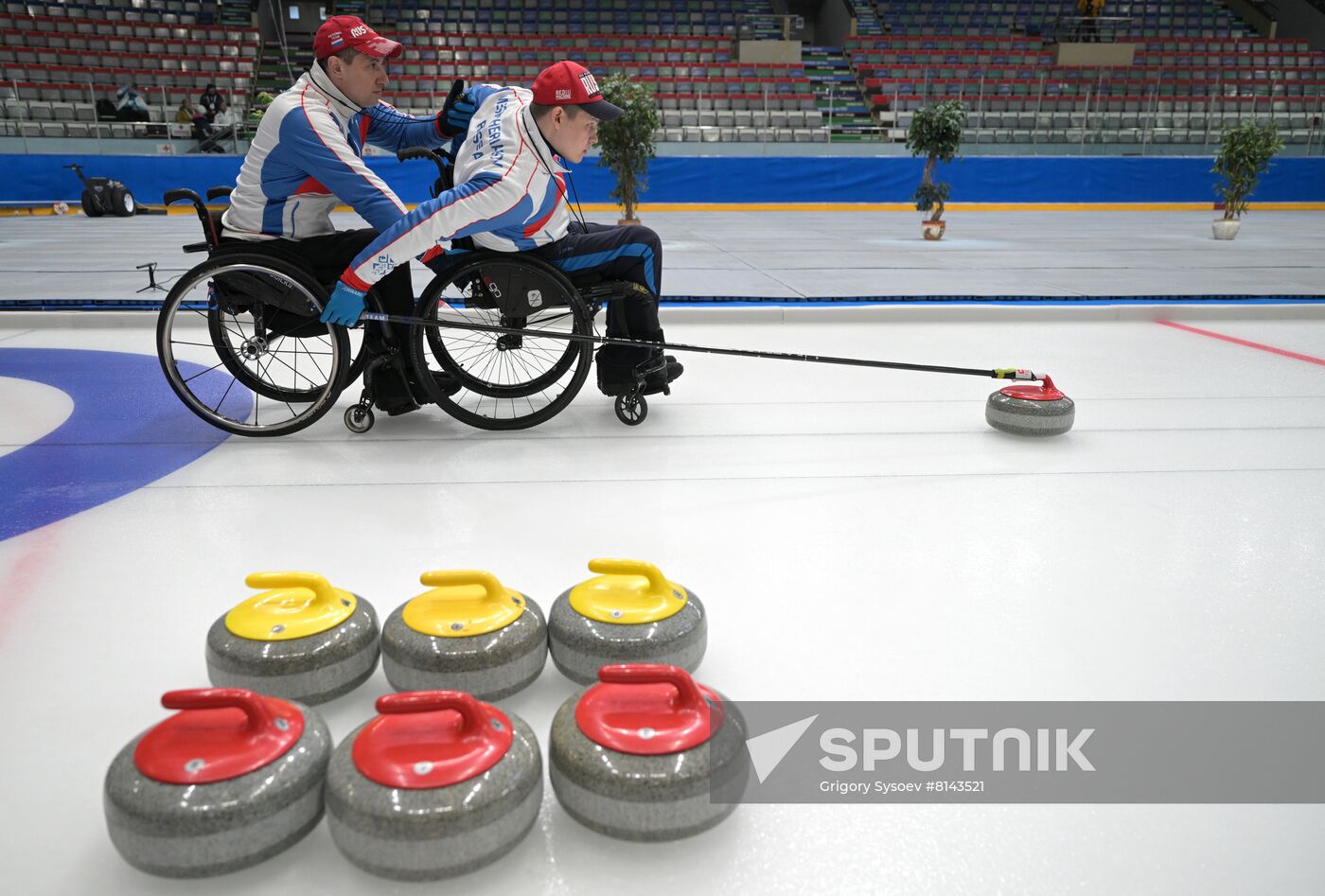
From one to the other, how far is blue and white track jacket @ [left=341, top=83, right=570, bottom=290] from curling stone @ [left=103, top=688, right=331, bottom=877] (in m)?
1.54

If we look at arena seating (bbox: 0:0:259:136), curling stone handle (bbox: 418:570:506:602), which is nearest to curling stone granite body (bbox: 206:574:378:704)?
curling stone handle (bbox: 418:570:506:602)

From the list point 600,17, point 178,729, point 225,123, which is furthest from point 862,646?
point 600,17

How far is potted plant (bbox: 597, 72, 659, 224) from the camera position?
739 cm

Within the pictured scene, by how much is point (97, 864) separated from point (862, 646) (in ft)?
3.60

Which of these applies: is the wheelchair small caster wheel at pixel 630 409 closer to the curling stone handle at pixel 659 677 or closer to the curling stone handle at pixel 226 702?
the curling stone handle at pixel 659 677

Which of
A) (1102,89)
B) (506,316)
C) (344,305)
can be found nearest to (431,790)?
(344,305)

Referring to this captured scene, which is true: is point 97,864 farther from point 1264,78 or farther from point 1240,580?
point 1264,78

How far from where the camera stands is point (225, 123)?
12492 mm

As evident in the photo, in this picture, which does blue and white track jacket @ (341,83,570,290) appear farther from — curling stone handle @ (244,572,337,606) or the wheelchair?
curling stone handle @ (244,572,337,606)

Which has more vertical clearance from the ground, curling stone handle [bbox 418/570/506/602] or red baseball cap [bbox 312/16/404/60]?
red baseball cap [bbox 312/16/404/60]

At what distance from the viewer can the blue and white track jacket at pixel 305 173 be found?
2.32 metres

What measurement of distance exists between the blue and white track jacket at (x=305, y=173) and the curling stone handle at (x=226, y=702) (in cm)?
173

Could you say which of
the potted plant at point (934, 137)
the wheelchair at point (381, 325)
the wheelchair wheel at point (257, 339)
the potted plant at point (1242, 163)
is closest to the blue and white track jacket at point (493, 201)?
the wheelchair at point (381, 325)

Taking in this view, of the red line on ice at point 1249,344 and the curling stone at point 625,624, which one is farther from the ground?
the curling stone at point 625,624
